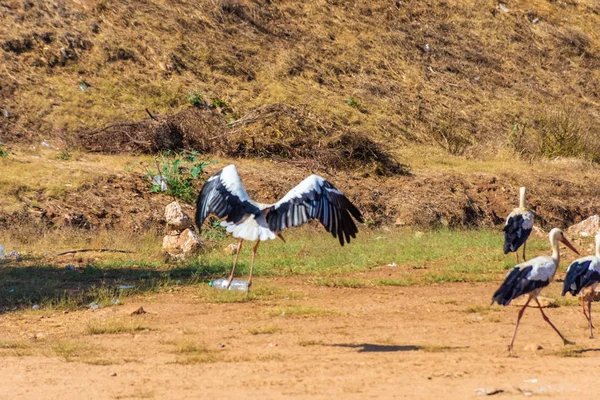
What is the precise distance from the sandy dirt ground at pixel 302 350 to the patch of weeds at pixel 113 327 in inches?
2.4

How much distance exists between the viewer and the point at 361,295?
10.2 meters

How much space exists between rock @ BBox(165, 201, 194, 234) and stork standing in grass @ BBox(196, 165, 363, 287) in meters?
4.84

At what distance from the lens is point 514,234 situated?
1127 centimetres

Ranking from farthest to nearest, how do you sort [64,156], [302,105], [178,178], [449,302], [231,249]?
[302,105]
[64,156]
[178,178]
[231,249]
[449,302]

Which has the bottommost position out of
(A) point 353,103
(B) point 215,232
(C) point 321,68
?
(B) point 215,232

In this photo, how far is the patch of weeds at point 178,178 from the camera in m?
15.4

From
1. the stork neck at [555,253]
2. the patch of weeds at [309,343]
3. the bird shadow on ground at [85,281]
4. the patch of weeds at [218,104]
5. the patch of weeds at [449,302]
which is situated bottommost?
the bird shadow on ground at [85,281]

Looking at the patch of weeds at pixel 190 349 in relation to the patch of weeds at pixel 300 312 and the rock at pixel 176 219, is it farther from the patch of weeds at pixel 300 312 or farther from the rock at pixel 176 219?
the rock at pixel 176 219

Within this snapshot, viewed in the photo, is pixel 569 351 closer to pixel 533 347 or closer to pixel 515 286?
pixel 533 347

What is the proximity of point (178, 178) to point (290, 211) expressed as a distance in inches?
289

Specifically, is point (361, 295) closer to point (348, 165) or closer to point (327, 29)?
point (348, 165)

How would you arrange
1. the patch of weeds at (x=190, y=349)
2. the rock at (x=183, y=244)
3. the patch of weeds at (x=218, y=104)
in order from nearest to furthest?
1. the patch of weeds at (x=190, y=349)
2. the rock at (x=183, y=244)
3. the patch of weeds at (x=218, y=104)

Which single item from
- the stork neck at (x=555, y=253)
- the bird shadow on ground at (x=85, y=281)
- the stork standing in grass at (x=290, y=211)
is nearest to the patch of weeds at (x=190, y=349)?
the stork standing in grass at (x=290, y=211)

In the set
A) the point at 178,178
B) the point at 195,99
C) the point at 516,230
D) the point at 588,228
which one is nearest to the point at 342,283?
the point at 516,230
